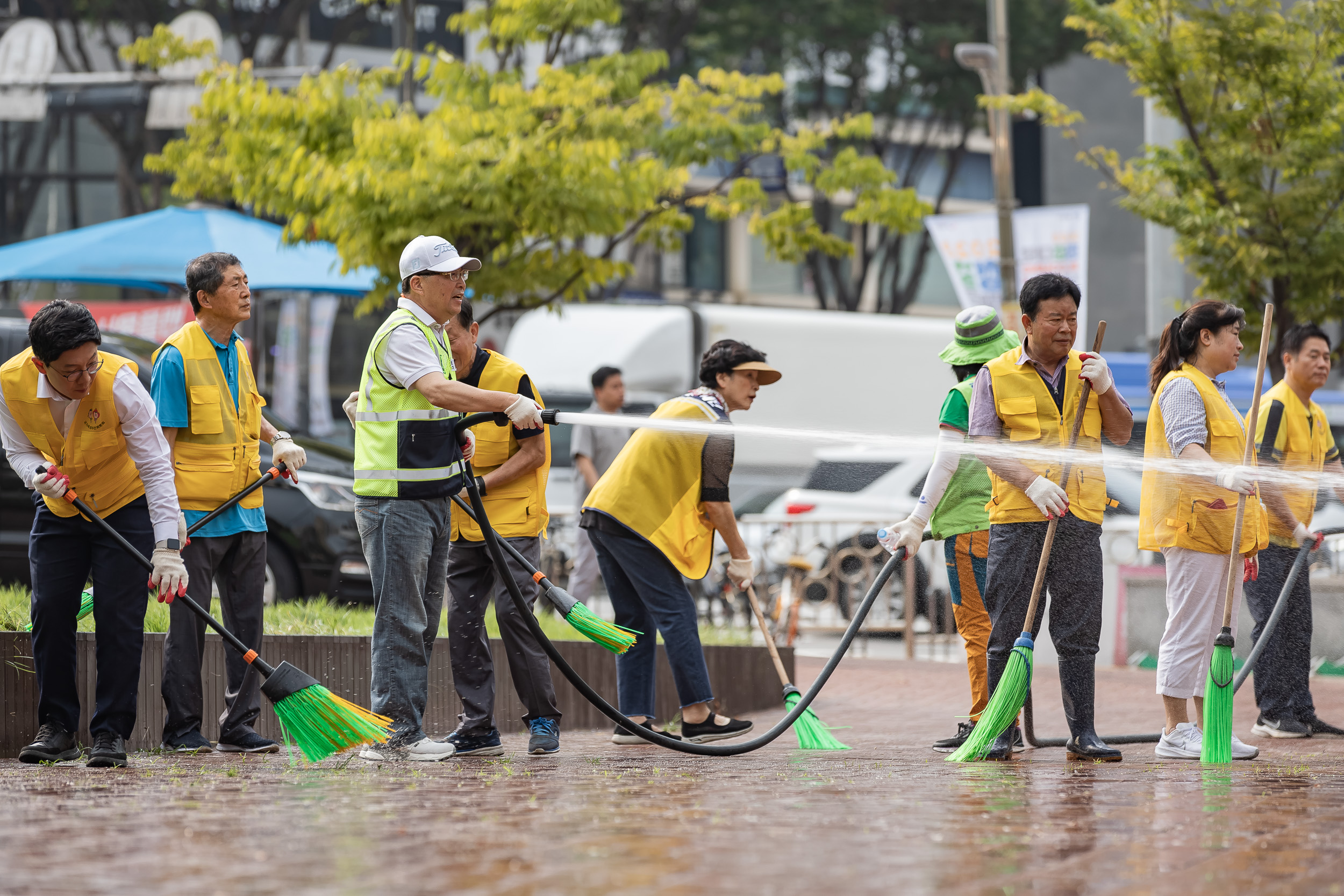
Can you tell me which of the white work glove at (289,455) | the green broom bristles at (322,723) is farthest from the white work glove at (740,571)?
the green broom bristles at (322,723)

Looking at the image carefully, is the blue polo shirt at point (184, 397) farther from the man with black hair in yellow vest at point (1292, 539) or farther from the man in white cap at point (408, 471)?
the man with black hair in yellow vest at point (1292, 539)

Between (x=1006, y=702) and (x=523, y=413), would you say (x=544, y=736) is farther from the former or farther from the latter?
(x=1006, y=702)

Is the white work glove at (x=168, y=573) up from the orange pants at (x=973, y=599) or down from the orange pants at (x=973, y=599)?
up

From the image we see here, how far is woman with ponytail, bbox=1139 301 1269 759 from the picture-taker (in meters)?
6.28

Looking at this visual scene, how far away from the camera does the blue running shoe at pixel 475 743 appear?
6.35 m

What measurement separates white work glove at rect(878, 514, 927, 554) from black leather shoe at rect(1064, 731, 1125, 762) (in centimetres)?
90

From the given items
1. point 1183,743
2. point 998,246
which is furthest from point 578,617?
point 998,246

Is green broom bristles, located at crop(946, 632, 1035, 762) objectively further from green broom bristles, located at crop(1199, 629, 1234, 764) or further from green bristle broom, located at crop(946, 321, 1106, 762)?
green broom bristles, located at crop(1199, 629, 1234, 764)

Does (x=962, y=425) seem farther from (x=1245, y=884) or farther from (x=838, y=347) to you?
(x=838, y=347)

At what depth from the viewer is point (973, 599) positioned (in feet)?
22.3

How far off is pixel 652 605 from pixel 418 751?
1394 mm

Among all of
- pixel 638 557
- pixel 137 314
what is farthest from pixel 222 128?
pixel 638 557

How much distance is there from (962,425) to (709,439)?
3.47 ft

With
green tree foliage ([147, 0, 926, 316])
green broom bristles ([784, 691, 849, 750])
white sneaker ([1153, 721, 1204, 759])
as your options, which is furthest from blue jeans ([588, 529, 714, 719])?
green tree foliage ([147, 0, 926, 316])
